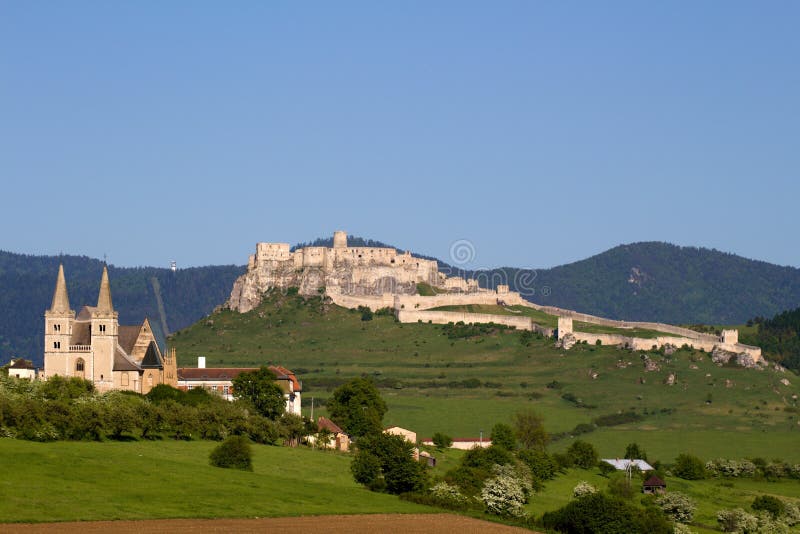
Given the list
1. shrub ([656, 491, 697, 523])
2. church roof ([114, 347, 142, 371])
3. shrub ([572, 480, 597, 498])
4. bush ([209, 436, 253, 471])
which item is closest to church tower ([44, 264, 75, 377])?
church roof ([114, 347, 142, 371])

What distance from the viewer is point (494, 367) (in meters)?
179

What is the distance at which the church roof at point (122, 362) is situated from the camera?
117 meters

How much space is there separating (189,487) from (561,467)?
143ft

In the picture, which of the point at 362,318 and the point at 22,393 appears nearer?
the point at 22,393

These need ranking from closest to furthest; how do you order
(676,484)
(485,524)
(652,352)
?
(485,524)
(676,484)
(652,352)

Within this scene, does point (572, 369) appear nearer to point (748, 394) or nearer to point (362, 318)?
point (748, 394)

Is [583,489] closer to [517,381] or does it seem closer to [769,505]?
[769,505]

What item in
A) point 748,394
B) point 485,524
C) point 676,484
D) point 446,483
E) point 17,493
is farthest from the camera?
point 748,394

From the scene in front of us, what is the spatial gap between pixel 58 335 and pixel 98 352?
3442 mm

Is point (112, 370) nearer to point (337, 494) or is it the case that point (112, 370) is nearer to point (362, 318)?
point (337, 494)

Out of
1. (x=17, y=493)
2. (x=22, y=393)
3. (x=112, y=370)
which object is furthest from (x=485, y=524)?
(x=112, y=370)

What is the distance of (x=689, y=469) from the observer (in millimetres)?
121062

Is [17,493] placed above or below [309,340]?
below

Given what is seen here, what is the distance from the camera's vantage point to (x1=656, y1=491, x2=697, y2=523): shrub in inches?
3792
